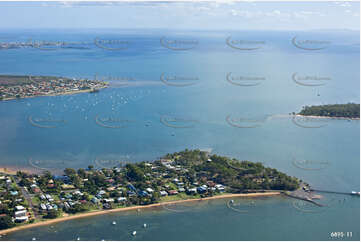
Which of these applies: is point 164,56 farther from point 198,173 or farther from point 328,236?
point 328,236

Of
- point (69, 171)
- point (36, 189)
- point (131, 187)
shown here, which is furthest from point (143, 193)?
point (36, 189)

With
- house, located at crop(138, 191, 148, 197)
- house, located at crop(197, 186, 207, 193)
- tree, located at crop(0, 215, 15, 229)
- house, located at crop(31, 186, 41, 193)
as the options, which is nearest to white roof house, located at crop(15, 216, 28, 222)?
tree, located at crop(0, 215, 15, 229)

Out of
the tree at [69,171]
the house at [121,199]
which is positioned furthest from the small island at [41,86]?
the house at [121,199]

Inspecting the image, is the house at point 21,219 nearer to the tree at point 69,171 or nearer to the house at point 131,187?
the tree at point 69,171

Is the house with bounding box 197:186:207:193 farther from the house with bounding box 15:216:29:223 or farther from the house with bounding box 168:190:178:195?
the house with bounding box 15:216:29:223

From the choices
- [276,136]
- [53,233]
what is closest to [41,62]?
[276,136]
